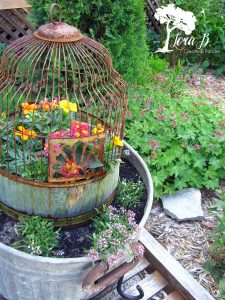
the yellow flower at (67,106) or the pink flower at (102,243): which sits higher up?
the yellow flower at (67,106)

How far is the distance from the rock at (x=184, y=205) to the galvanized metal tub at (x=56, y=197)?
850mm

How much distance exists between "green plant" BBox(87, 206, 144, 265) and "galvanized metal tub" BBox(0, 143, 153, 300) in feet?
0.26

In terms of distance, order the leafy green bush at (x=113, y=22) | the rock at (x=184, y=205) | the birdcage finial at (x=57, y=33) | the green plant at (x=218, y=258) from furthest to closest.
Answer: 1. the leafy green bush at (x=113, y=22)
2. the rock at (x=184, y=205)
3. the green plant at (x=218, y=258)
4. the birdcage finial at (x=57, y=33)

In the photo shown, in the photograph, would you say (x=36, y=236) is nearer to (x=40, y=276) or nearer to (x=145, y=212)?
(x=40, y=276)

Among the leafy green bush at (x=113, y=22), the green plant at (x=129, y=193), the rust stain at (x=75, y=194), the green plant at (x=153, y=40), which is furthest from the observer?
the green plant at (x=153, y=40)

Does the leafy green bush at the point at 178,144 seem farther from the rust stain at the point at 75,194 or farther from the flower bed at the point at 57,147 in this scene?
the rust stain at the point at 75,194

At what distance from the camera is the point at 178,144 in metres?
2.76

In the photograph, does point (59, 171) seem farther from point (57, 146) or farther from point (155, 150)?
point (155, 150)

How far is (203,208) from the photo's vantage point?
274 cm

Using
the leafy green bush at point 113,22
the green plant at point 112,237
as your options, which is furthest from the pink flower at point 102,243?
the leafy green bush at point 113,22

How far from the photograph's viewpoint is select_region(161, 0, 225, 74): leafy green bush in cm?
459

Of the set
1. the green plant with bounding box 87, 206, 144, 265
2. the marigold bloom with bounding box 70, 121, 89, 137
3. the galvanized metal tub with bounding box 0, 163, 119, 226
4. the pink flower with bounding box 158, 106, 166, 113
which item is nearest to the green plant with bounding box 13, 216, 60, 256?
the galvanized metal tub with bounding box 0, 163, 119, 226

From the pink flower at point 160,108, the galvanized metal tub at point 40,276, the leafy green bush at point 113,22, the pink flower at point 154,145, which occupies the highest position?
the leafy green bush at point 113,22

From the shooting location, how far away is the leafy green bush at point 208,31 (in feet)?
15.1
